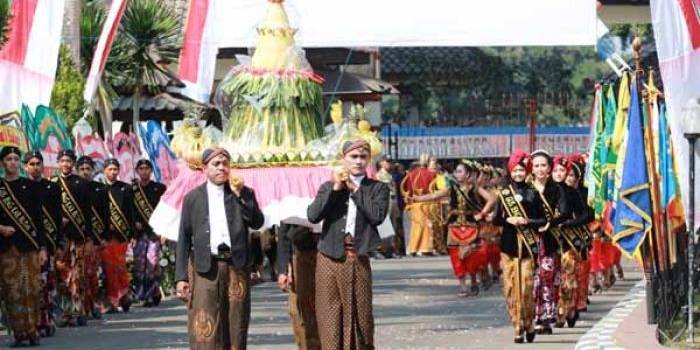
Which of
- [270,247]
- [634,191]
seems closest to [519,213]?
[634,191]

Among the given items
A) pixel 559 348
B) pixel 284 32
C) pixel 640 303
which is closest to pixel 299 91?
pixel 284 32

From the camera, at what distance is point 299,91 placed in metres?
15.7

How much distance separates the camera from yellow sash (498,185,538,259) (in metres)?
18.0

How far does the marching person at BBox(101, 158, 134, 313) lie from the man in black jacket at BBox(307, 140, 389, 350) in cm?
760

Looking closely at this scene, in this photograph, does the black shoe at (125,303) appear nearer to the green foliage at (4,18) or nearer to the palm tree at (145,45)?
the green foliage at (4,18)

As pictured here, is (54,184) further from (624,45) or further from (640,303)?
(624,45)

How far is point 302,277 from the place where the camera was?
1488 centimetres

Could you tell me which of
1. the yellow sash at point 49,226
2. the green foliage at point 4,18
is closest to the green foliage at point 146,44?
the yellow sash at point 49,226

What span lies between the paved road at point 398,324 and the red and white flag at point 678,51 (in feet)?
9.49

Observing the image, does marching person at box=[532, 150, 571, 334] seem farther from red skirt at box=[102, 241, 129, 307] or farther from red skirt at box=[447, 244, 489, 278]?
red skirt at box=[447, 244, 489, 278]

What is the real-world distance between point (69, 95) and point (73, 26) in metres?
2.04

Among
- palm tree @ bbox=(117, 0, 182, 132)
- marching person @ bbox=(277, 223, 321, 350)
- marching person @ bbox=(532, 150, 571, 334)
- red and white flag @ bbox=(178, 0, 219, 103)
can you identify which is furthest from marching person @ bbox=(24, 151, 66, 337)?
palm tree @ bbox=(117, 0, 182, 132)

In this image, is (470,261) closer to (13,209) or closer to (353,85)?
(13,209)

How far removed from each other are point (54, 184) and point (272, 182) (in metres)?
3.99
